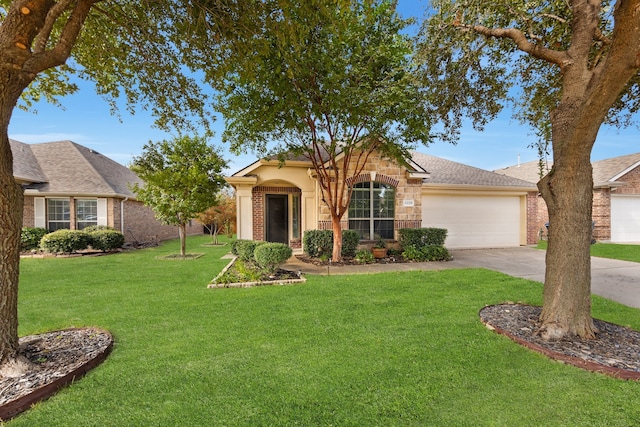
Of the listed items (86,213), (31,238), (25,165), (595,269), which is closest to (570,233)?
(595,269)

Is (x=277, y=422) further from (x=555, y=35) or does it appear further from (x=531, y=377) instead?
(x=555, y=35)

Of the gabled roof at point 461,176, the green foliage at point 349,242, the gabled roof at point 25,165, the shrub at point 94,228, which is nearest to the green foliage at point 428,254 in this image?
the green foliage at point 349,242

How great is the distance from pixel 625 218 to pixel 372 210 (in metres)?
15.5

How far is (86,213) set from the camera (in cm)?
1506

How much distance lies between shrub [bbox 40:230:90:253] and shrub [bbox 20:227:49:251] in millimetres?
991

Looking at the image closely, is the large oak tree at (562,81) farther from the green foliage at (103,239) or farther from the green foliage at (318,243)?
the green foliage at (103,239)

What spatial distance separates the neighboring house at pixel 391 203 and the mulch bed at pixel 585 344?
20.5 feet

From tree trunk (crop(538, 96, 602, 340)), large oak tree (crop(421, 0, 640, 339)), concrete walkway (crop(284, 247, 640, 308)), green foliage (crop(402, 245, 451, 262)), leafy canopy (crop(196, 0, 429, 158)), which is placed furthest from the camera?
green foliage (crop(402, 245, 451, 262))

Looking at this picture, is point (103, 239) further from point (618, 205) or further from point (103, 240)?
point (618, 205)

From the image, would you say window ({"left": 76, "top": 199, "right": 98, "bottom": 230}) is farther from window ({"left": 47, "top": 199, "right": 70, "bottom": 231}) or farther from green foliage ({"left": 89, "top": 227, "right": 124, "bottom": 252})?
green foliage ({"left": 89, "top": 227, "right": 124, "bottom": 252})

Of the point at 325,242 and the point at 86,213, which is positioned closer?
the point at 325,242

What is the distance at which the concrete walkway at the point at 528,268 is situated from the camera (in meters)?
6.17

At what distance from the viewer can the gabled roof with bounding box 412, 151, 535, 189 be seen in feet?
42.6

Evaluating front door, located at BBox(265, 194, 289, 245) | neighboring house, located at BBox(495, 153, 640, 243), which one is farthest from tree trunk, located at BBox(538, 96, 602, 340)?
neighboring house, located at BBox(495, 153, 640, 243)
